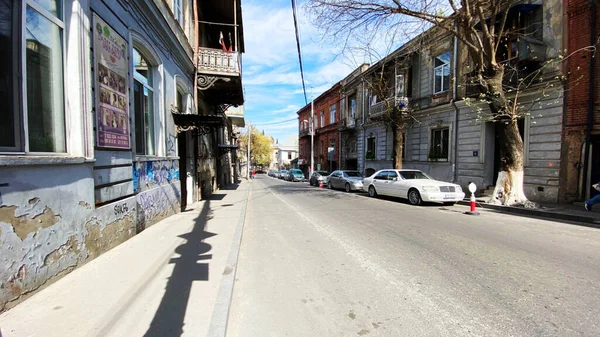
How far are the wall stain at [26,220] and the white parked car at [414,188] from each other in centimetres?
1106

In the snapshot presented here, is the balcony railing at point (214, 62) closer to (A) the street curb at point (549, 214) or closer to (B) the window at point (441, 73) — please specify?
(A) the street curb at point (549, 214)

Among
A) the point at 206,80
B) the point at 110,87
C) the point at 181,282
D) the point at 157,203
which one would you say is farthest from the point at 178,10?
the point at 181,282

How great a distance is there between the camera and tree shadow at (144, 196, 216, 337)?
289 cm

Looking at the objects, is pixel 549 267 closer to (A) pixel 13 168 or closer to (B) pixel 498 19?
(A) pixel 13 168

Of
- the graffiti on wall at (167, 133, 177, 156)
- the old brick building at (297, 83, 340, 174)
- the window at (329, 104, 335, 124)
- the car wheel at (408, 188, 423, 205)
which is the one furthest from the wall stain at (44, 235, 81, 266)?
the window at (329, 104, 335, 124)

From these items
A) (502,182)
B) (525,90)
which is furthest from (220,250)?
(525,90)

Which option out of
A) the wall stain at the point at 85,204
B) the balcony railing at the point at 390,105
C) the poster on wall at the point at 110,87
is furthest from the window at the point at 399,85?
the wall stain at the point at 85,204

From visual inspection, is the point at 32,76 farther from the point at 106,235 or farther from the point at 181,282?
the point at 181,282

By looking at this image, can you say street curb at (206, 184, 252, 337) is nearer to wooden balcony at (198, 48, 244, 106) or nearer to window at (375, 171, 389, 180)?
wooden balcony at (198, 48, 244, 106)

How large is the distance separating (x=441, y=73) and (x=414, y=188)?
9.75 meters

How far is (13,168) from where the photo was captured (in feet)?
10.6

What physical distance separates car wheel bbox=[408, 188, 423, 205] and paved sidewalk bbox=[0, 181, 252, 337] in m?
8.55

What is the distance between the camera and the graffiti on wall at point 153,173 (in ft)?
22.0

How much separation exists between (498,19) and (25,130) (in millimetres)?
17483
